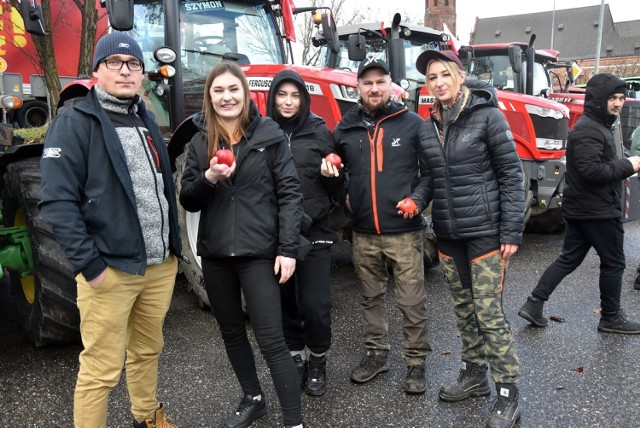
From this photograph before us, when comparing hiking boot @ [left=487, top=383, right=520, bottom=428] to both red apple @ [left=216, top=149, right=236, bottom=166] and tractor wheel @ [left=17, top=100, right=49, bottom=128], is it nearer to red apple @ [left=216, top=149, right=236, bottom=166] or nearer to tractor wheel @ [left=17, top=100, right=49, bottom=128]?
red apple @ [left=216, top=149, right=236, bottom=166]

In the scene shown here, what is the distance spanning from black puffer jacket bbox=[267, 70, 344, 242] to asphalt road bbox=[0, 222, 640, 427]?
96cm

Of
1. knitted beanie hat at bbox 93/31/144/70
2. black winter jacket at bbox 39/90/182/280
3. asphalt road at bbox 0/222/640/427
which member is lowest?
asphalt road at bbox 0/222/640/427

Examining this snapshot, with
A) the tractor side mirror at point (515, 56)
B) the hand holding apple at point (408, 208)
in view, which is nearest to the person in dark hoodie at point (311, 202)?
the hand holding apple at point (408, 208)

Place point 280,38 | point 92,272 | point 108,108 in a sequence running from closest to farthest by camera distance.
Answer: point 92,272
point 108,108
point 280,38

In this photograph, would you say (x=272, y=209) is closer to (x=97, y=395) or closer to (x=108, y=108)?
(x=108, y=108)

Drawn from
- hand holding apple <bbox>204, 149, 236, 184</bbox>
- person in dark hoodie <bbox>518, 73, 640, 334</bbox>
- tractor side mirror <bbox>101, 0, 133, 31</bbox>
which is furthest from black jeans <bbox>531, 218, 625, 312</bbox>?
tractor side mirror <bbox>101, 0, 133, 31</bbox>

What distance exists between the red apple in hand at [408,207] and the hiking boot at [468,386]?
37.5 inches

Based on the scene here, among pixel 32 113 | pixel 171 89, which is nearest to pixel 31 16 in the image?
pixel 171 89

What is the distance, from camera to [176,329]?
13.7ft

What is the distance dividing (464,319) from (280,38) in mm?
3450

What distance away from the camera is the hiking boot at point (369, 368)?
336 cm

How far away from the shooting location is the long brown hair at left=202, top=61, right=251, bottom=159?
104 inches

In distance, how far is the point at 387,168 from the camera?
3213mm

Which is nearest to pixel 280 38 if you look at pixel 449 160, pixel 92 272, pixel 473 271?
pixel 449 160
